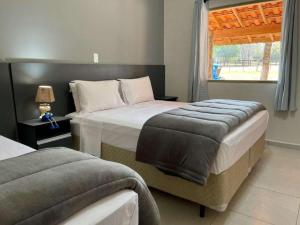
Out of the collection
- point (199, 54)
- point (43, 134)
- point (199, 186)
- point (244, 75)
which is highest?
point (199, 54)

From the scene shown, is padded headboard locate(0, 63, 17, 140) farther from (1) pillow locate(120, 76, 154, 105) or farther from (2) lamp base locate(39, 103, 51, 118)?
(1) pillow locate(120, 76, 154, 105)

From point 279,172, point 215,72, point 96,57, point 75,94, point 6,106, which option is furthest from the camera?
point 215,72

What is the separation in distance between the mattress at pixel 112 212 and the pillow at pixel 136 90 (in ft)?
7.54

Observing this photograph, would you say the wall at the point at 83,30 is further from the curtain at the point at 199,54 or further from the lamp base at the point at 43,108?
the curtain at the point at 199,54

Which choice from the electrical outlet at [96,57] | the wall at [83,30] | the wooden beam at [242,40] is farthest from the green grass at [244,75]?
the electrical outlet at [96,57]

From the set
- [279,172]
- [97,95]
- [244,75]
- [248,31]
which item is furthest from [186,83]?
[279,172]

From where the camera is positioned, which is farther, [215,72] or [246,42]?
[215,72]

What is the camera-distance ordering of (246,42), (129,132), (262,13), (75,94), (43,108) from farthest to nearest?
(246,42)
(262,13)
(75,94)
(43,108)
(129,132)

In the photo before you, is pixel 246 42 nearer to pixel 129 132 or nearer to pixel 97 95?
pixel 97 95

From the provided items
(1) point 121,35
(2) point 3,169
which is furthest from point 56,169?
(1) point 121,35

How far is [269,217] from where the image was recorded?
5.98ft

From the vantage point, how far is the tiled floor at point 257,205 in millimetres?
1803

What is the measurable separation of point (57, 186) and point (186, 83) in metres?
3.67

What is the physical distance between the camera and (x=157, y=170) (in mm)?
1982
